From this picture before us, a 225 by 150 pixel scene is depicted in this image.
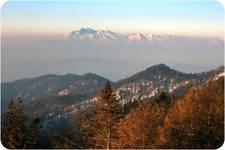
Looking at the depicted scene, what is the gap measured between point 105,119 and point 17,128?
4.80m

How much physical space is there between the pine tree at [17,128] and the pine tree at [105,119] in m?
3.18

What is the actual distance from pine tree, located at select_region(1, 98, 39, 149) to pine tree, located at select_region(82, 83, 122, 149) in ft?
10.4

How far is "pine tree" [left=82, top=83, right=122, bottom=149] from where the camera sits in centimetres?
2370

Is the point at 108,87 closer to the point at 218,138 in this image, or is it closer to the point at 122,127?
the point at 122,127

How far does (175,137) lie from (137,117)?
403 centimetres

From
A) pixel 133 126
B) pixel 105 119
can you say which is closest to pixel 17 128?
pixel 105 119

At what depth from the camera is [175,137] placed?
27.1 m

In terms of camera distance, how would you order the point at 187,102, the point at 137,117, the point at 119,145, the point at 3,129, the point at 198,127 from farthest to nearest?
the point at 187,102 → the point at 198,127 → the point at 3,129 → the point at 137,117 → the point at 119,145

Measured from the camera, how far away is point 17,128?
81.1 feet

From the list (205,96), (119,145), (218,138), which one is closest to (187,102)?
(205,96)

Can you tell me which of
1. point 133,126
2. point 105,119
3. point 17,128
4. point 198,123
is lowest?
point 198,123

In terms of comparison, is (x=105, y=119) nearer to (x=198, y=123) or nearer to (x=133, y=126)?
(x=133, y=126)

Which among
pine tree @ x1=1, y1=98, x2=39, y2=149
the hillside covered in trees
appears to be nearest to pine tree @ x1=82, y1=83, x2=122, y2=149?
the hillside covered in trees

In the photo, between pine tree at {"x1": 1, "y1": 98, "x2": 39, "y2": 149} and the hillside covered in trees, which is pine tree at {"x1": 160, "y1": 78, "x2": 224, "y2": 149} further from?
pine tree at {"x1": 1, "y1": 98, "x2": 39, "y2": 149}
